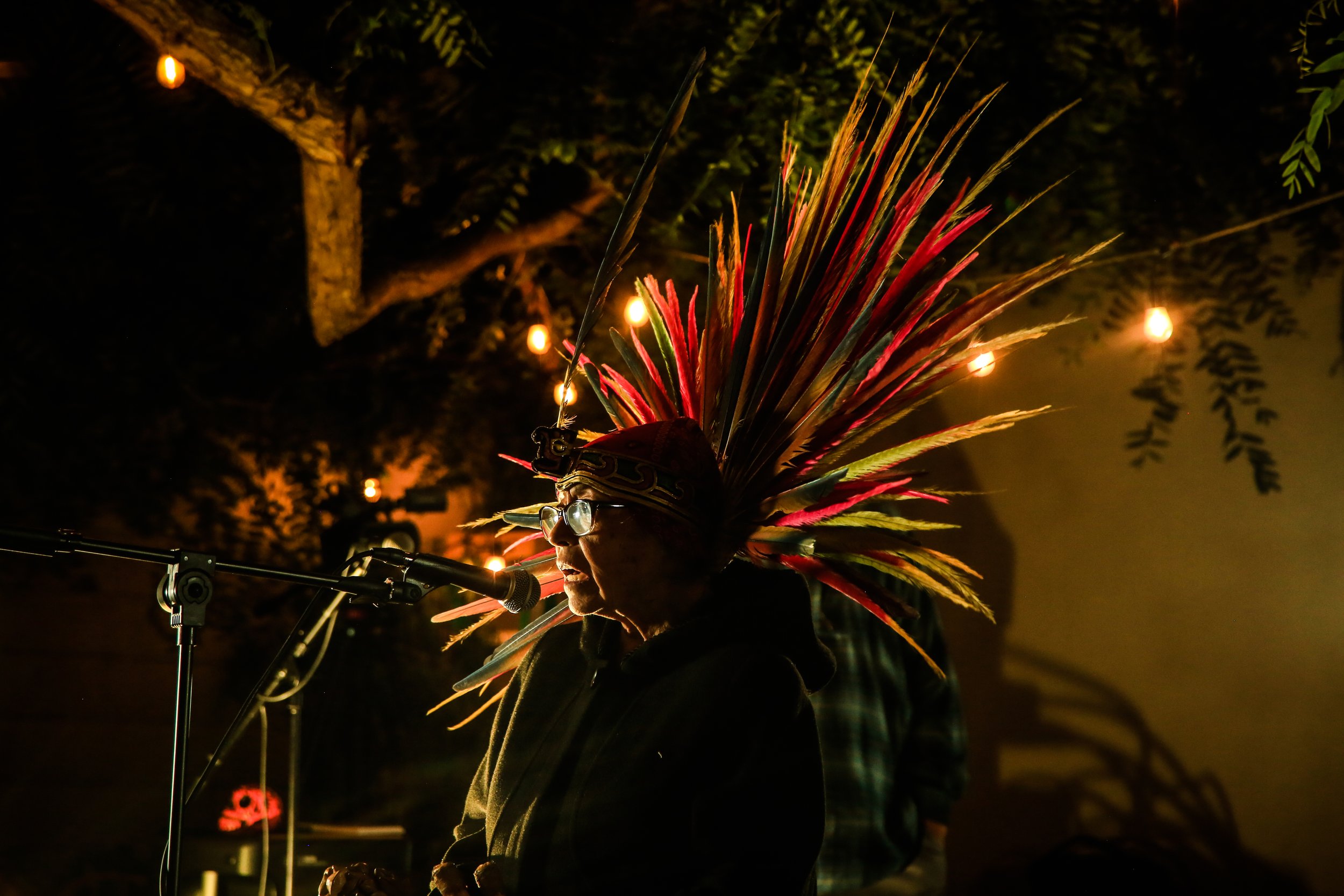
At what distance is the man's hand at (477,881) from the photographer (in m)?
1.60

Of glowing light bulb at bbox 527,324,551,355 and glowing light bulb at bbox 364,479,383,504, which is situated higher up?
glowing light bulb at bbox 527,324,551,355

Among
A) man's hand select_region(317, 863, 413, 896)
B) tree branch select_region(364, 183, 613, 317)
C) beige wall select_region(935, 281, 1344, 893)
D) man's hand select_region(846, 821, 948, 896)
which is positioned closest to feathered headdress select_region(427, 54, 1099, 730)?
man's hand select_region(317, 863, 413, 896)

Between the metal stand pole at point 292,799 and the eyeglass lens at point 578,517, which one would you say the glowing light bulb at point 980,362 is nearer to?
the eyeglass lens at point 578,517

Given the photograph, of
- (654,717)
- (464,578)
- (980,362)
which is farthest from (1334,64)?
(464,578)

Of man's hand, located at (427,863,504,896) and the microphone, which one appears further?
the microphone

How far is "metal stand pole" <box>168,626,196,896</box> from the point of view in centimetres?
155

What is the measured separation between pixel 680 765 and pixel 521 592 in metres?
0.40

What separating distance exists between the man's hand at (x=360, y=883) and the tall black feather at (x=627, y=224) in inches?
29.8

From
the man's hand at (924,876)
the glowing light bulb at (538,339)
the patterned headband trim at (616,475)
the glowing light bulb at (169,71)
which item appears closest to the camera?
the patterned headband trim at (616,475)

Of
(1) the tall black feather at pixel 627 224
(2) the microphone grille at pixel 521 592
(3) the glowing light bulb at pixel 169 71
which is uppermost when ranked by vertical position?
(3) the glowing light bulb at pixel 169 71

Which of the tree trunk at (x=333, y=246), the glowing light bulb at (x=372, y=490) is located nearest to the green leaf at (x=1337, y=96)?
the tree trunk at (x=333, y=246)

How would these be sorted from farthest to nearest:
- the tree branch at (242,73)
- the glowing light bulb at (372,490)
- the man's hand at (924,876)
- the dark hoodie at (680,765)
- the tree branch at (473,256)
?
1. the glowing light bulb at (372,490)
2. the tree branch at (473,256)
3. the tree branch at (242,73)
4. the man's hand at (924,876)
5. the dark hoodie at (680,765)

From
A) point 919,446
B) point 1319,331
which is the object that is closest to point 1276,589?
point 1319,331

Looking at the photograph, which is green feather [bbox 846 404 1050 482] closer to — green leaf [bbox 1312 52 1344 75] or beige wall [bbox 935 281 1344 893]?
green leaf [bbox 1312 52 1344 75]
